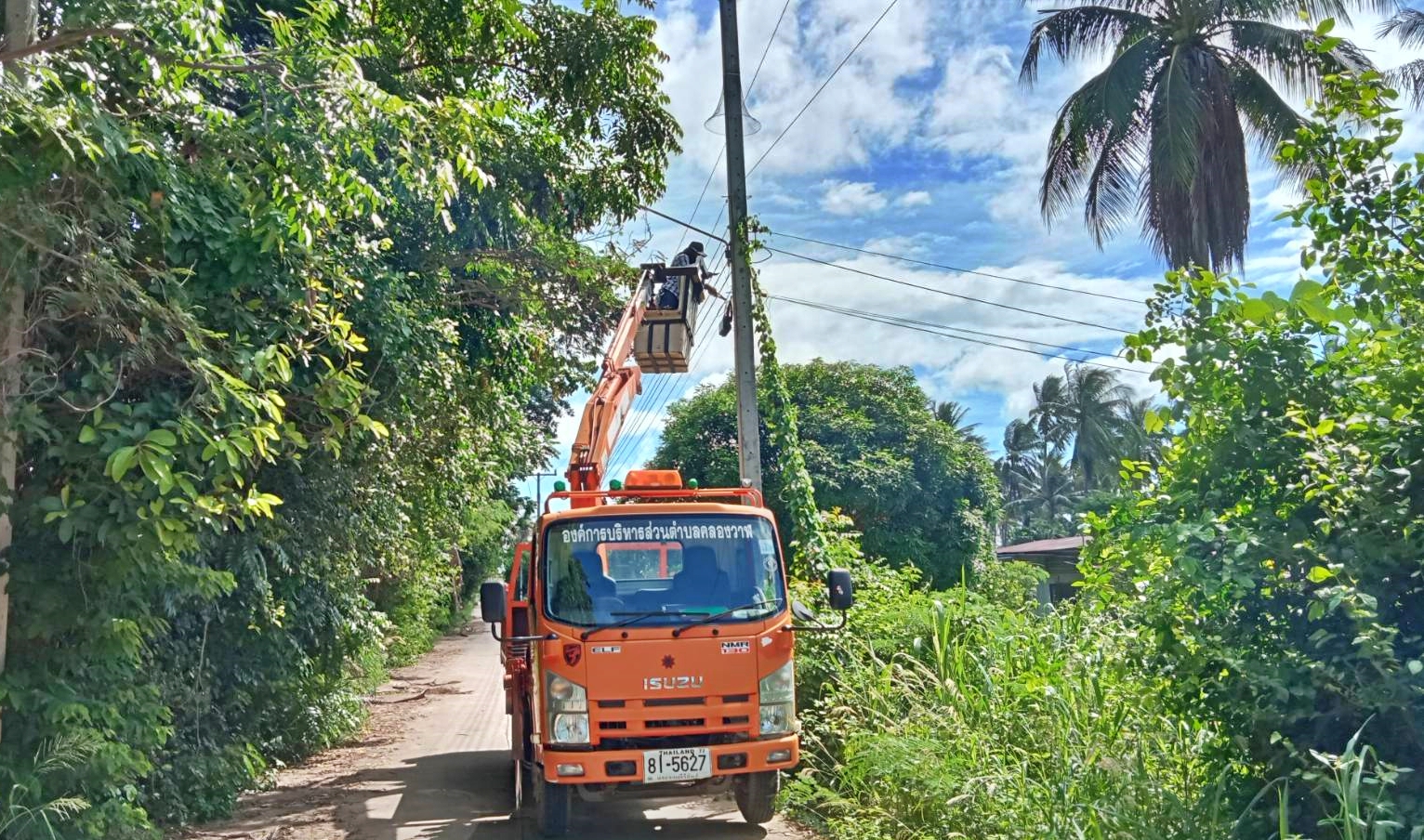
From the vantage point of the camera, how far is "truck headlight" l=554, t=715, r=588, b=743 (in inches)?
290

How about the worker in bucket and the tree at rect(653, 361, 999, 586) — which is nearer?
the worker in bucket

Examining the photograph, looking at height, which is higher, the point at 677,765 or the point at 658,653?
the point at 658,653

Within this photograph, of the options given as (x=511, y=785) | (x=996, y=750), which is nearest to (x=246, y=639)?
(x=511, y=785)

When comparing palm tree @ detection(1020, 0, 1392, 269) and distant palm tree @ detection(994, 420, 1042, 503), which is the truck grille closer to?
palm tree @ detection(1020, 0, 1392, 269)

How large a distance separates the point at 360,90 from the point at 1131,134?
16.8 m

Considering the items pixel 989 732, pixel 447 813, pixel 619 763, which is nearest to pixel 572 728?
pixel 619 763

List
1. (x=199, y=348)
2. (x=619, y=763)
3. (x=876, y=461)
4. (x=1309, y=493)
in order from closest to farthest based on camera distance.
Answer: (x=1309, y=493)
(x=199, y=348)
(x=619, y=763)
(x=876, y=461)

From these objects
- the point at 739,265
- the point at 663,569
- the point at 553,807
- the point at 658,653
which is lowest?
the point at 553,807

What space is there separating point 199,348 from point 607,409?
16.3 ft

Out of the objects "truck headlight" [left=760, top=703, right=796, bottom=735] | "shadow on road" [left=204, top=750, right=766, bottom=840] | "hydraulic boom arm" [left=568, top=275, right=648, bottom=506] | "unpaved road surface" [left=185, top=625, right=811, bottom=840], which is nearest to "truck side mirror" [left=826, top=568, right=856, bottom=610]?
"truck headlight" [left=760, top=703, right=796, bottom=735]

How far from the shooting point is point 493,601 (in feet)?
25.7

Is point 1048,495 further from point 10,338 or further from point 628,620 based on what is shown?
point 10,338

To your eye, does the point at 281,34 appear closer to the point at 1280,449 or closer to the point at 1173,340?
the point at 1173,340

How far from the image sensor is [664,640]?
24.8 feet
